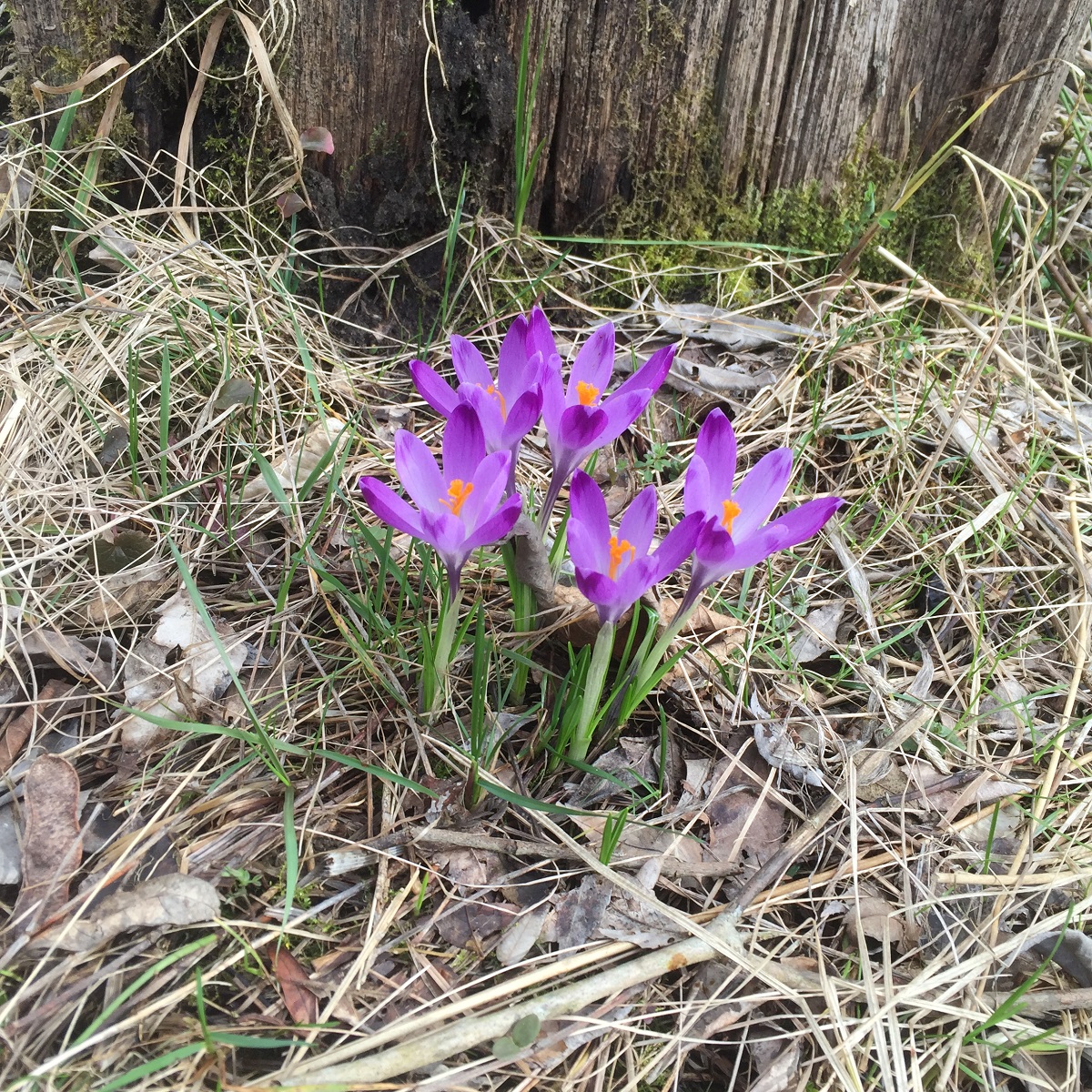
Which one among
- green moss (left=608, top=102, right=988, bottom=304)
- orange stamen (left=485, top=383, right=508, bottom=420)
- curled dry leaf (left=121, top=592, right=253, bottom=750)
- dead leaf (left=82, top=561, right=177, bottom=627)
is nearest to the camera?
orange stamen (left=485, top=383, right=508, bottom=420)

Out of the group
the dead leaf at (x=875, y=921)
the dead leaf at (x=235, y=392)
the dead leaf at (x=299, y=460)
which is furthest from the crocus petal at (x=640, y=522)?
the dead leaf at (x=235, y=392)

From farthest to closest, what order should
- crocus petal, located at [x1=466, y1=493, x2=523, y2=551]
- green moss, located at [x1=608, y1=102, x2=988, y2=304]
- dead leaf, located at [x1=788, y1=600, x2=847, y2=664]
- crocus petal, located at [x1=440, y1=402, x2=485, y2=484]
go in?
1. green moss, located at [x1=608, y1=102, x2=988, y2=304]
2. dead leaf, located at [x1=788, y1=600, x2=847, y2=664]
3. crocus petal, located at [x1=440, y1=402, x2=485, y2=484]
4. crocus petal, located at [x1=466, y1=493, x2=523, y2=551]

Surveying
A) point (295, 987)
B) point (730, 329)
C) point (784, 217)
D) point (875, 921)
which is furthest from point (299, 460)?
point (784, 217)

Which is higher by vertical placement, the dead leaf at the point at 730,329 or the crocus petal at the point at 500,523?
the crocus petal at the point at 500,523

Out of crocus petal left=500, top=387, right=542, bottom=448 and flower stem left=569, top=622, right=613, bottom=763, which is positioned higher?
crocus petal left=500, top=387, right=542, bottom=448

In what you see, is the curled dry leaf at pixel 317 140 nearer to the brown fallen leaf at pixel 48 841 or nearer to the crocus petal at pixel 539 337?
the crocus petal at pixel 539 337

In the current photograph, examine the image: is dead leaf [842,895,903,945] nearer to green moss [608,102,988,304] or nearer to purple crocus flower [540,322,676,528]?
purple crocus flower [540,322,676,528]

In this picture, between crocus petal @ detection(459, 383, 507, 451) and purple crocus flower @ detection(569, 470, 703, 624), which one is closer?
purple crocus flower @ detection(569, 470, 703, 624)

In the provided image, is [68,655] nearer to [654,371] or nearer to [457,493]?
[457,493]

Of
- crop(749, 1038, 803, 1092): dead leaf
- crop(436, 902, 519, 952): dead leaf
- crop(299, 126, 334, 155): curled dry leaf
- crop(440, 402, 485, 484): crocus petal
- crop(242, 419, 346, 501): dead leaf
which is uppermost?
crop(299, 126, 334, 155): curled dry leaf

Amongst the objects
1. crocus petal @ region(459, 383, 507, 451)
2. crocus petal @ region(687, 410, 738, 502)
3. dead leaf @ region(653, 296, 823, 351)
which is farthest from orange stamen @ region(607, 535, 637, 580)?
dead leaf @ region(653, 296, 823, 351)
